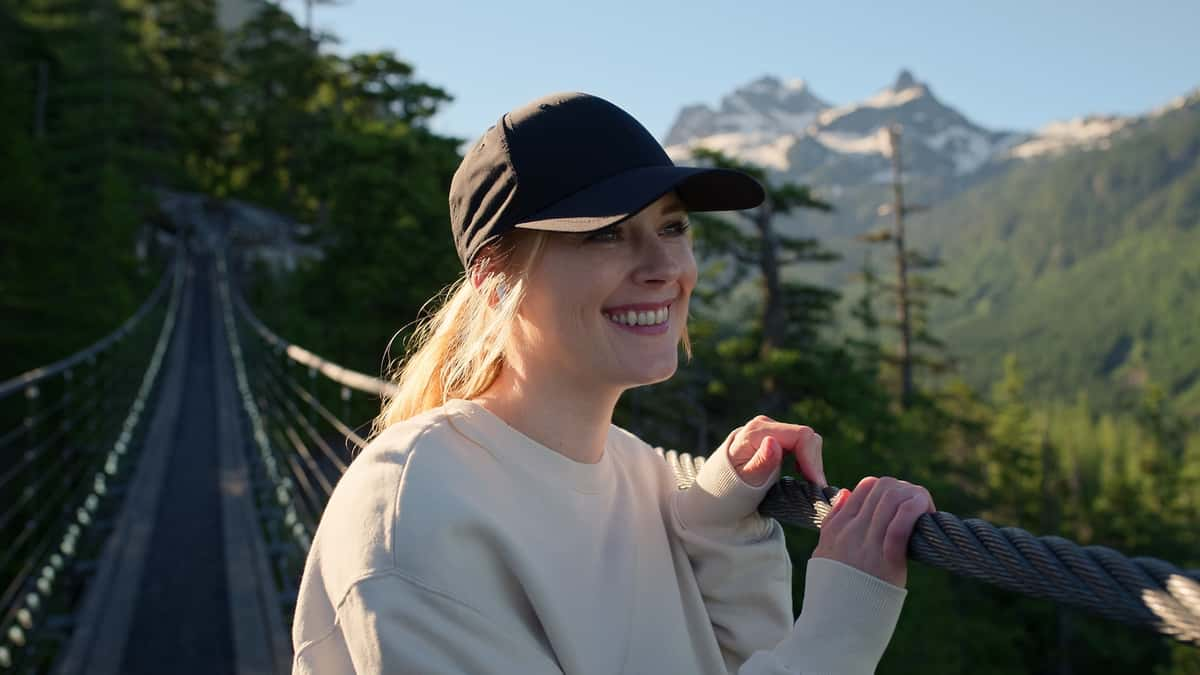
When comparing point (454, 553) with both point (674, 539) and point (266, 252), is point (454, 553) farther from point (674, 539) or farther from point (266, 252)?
point (266, 252)

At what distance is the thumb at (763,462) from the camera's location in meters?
1.33

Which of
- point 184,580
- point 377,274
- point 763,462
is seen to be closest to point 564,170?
point 763,462

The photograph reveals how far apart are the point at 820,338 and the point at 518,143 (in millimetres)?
21940

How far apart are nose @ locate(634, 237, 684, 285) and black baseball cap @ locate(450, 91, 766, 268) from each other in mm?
85

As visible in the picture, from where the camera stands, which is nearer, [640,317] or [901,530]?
[901,530]

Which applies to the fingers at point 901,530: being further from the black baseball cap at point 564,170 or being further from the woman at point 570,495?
the black baseball cap at point 564,170

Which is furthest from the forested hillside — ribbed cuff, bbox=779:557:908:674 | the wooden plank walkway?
the wooden plank walkway

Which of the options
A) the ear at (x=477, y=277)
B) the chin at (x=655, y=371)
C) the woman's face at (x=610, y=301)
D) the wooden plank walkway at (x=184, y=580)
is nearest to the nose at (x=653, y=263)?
the woman's face at (x=610, y=301)

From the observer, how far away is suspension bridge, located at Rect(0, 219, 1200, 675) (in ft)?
2.87

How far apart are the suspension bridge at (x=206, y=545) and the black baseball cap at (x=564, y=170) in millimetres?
430

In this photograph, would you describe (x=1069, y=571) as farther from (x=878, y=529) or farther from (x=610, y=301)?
(x=610, y=301)

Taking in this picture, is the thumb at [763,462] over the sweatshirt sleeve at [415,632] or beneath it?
over

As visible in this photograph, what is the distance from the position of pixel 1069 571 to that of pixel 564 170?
2.39 ft

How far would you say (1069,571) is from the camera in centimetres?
85
